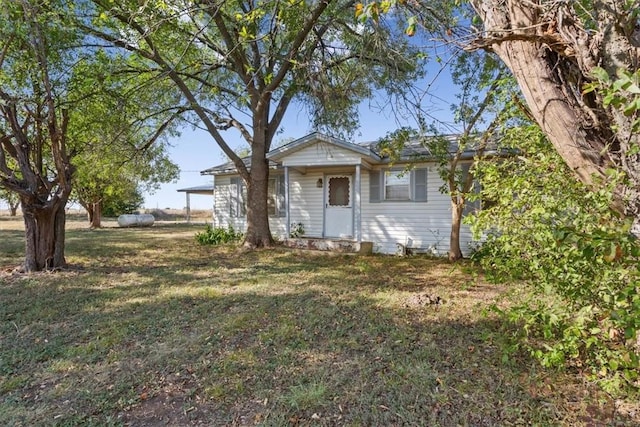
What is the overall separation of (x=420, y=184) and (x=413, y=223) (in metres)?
1.09

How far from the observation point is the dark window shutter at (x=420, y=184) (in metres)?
9.10

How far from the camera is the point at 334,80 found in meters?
7.14

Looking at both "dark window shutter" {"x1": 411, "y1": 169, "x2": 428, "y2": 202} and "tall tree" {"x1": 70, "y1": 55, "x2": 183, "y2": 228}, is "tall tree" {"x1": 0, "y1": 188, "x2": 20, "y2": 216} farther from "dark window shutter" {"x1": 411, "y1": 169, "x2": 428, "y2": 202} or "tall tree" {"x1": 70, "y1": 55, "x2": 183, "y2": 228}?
"dark window shutter" {"x1": 411, "y1": 169, "x2": 428, "y2": 202}

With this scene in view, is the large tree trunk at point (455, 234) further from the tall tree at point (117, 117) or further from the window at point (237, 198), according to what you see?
the tall tree at point (117, 117)

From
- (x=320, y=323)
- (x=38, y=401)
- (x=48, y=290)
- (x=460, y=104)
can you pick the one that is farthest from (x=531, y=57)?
(x=48, y=290)

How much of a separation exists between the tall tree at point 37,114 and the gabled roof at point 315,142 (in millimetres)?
4813

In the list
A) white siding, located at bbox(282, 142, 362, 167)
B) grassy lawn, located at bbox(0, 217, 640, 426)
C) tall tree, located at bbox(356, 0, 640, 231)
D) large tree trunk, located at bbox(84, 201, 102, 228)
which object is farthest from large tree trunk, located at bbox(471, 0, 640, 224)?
large tree trunk, located at bbox(84, 201, 102, 228)

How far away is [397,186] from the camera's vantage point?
9.46 meters

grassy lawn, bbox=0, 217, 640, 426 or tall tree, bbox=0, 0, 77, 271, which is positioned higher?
tall tree, bbox=0, 0, 77, 271

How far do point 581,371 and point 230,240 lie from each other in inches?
394

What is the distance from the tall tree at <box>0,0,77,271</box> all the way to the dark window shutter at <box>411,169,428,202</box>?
26.0 ft

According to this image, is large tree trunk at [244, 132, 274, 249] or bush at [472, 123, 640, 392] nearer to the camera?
bush at [472, 123, 640, 392]

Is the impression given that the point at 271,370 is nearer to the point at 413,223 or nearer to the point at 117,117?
the point at 413,223

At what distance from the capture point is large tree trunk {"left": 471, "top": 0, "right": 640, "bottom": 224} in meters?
1.83
